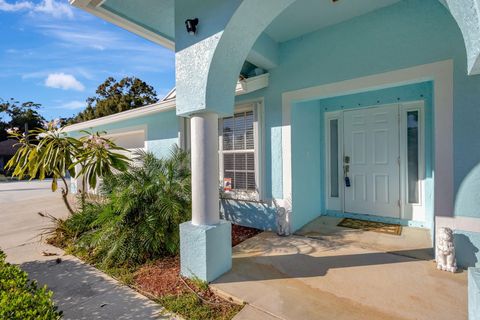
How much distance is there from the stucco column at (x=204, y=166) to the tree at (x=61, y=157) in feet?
8.20

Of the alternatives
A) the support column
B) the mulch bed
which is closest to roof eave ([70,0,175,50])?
the support column

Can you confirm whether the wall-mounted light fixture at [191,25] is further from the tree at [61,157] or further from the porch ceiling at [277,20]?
the tree at [61,157]

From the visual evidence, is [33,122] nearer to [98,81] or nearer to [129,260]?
[98,81]

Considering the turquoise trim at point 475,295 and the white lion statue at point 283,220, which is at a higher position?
the turquoise trim at point 475,295

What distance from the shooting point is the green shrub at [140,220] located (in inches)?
148

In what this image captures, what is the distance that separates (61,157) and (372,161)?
692 centimetres

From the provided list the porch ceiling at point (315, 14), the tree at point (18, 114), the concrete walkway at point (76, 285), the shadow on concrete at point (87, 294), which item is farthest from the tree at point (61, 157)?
the tree at point (18, 114)

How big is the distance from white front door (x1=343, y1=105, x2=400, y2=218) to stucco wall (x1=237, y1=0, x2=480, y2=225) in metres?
1.84

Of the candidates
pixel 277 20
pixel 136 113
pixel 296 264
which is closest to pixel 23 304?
pixel 296 264

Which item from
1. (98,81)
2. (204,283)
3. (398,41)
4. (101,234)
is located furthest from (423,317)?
(98,81)

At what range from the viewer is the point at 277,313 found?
8.05ft

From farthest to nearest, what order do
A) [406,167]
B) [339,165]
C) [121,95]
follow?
[121,95], [339,165], [406,167]

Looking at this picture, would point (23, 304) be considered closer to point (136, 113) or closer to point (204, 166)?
point (204, 166)

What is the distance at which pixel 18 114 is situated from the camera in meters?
37.4
